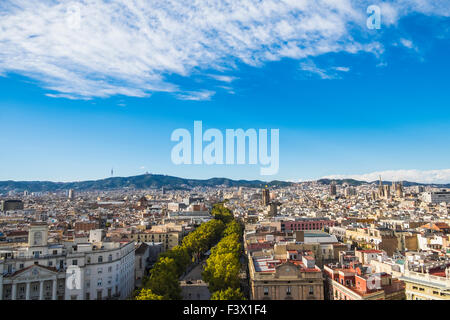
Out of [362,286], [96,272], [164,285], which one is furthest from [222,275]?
[362,286]

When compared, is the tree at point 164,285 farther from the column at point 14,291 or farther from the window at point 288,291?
the column at point 14,291

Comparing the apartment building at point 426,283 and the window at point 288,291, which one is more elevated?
the apartment building at point 426,283

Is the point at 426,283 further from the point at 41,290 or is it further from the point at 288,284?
the point at 41,290

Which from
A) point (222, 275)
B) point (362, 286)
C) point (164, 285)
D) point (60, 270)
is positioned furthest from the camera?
point (222, 275)

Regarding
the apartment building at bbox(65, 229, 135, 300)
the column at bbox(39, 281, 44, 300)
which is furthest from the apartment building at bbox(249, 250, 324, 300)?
the column at bbox(39, 281, 44, 300)

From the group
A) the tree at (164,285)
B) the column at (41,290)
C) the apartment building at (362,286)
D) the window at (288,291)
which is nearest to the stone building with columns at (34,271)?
the column at (41,290)

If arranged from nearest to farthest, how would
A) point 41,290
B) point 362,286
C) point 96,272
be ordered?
point 362,286, point 41,290, point 96,272

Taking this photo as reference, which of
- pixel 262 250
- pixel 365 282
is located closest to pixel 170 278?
pixel 262 250

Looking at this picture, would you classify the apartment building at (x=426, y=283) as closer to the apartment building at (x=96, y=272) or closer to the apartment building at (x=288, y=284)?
the apartment building at (x=288, y=284)

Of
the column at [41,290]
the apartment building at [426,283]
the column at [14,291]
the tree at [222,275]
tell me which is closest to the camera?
the apartment building at [426,283]

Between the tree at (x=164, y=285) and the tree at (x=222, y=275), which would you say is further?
the tree at (x=222, y=275)

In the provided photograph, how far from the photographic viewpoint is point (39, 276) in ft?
73.4

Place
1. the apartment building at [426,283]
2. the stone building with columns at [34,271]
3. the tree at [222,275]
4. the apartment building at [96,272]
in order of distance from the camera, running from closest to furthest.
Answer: the apartment building at [426,283] → the stone building with columns at [34,271] → the apartment building at [96,272] → the tree at [222,275]
